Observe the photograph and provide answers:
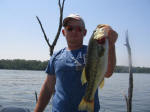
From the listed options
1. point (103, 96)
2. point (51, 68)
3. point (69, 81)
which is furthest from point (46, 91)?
point (103, 96)

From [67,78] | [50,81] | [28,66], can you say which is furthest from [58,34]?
[28,66]

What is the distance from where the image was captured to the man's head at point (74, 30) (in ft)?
10.9

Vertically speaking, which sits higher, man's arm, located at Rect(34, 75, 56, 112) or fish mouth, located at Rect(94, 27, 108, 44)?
fish mouth, located at Rect(94, 27, 108, 44)

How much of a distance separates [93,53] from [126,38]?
356 cm

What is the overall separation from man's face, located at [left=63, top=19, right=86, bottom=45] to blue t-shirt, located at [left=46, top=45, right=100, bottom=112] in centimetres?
15

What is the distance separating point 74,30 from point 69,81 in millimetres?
740

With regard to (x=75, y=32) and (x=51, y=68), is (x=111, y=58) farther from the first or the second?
(x=51, y=68)

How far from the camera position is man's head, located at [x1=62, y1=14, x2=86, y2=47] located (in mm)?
3309

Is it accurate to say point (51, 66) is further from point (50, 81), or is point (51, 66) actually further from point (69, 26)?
point (69, 26)

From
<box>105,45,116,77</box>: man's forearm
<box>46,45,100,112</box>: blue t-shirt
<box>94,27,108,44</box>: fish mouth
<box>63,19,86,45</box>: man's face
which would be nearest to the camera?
<box>94,27,108,44</box>: fish mouth

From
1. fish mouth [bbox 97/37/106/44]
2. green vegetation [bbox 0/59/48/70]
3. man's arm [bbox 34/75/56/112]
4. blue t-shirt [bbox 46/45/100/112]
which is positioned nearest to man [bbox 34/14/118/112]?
blue t-shirt [bbox 46/45/100/112]

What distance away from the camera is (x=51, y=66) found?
3693 millimetres

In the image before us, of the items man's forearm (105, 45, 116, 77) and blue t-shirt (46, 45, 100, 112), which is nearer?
man's forearm (105, 45, 116, 77)

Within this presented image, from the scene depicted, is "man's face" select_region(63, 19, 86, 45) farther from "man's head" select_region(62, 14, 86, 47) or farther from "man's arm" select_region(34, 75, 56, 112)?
"man's arm" select_region(34, 75, 56, 112)
